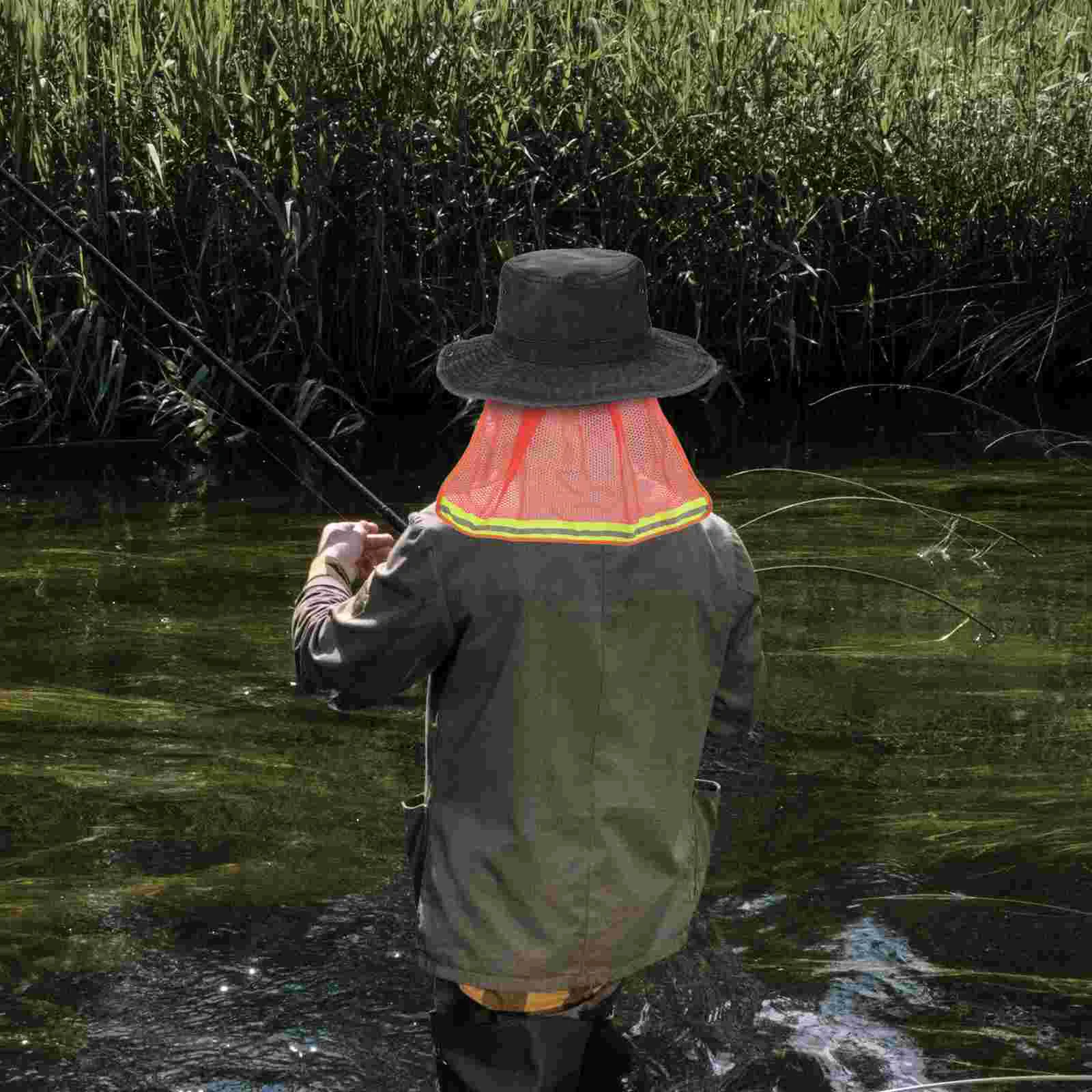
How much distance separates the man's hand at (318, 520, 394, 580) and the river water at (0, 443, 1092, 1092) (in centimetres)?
80

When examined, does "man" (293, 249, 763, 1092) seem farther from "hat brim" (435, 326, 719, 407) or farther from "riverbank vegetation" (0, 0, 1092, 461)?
"riverbank vegetation" (0, 0, 1092, 461)

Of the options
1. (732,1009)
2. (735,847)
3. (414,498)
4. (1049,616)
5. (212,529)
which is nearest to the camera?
(732,1009)

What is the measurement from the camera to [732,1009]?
2.76 metres

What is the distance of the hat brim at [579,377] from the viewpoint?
187 cm

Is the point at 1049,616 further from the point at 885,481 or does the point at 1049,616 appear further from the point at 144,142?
the point at 144,142

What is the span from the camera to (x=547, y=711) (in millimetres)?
1922

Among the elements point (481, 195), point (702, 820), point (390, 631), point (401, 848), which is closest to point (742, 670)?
point (702, 820)

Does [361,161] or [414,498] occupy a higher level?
[361,161]

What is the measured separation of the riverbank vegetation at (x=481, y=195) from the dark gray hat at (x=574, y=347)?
3.86 meters

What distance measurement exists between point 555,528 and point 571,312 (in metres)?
0.22

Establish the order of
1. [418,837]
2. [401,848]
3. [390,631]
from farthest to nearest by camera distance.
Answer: [401,848], [418,837], [390,631]

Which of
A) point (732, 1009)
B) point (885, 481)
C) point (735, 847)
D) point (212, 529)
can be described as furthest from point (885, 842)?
point (885, 481)

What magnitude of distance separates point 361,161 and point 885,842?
409cm

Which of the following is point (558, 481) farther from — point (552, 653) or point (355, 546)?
point (355, 546)
